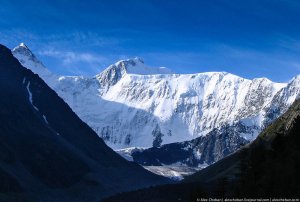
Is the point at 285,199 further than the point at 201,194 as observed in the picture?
No

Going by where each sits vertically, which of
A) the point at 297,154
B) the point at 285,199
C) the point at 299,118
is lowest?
the point at 285,199

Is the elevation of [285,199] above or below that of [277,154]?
below

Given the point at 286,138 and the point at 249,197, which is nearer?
the point at 249,197

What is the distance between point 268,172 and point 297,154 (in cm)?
726

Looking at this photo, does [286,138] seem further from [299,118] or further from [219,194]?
[219,194]

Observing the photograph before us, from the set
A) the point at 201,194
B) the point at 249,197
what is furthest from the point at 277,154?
the point at 201,194

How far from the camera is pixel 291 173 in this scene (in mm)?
122500

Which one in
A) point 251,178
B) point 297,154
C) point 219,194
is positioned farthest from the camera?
point 219,194

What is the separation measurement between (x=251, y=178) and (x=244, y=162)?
4172cm


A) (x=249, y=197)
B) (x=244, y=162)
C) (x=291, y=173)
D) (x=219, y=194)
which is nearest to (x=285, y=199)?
(x=291, y=173)

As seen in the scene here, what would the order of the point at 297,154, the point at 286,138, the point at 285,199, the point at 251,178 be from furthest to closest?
1. the point at 286,138
2. the point at 251,178
3. the point at 297,154
4. the point at 285,199

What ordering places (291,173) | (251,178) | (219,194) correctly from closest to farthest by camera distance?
(291,173) < (251,178) < (219,194)

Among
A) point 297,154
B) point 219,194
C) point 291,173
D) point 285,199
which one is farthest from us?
point 219,194

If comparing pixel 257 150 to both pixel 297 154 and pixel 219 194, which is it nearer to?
pixel 219 194
